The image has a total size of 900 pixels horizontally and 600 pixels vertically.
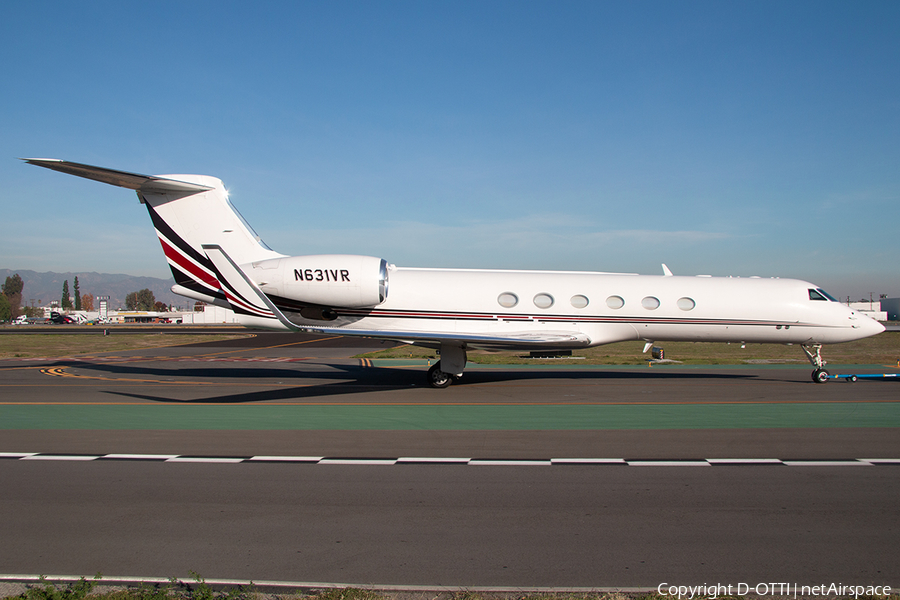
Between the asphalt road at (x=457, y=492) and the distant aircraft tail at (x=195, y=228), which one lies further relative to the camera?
the distant aircraft tail at (x=195, y=228)

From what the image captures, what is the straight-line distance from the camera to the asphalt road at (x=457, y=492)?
4.34 m

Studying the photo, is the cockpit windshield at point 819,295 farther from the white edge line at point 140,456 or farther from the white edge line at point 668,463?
the white edge line at point 140,456

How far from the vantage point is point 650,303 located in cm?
1467

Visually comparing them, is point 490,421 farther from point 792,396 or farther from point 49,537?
point 792,396

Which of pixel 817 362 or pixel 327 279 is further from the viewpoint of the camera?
pixel 817 362

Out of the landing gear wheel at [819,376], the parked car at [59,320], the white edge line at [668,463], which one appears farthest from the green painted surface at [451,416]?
the parked car at [59,320]

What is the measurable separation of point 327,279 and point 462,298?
3465 mm

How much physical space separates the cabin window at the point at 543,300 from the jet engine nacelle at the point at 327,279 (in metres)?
3.97

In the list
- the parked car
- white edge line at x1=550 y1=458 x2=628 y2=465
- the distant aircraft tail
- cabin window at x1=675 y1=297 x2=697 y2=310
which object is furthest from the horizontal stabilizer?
the parked car

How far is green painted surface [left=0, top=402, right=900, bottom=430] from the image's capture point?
9523 millimetres

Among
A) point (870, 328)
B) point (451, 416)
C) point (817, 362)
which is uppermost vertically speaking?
point (870, 328)

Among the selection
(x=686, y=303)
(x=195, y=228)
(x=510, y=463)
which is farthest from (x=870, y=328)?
(x=195, y=228)

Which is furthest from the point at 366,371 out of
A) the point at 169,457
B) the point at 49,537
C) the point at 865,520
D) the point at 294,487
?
the point at 865,520

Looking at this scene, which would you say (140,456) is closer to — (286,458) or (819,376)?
(286,458)
